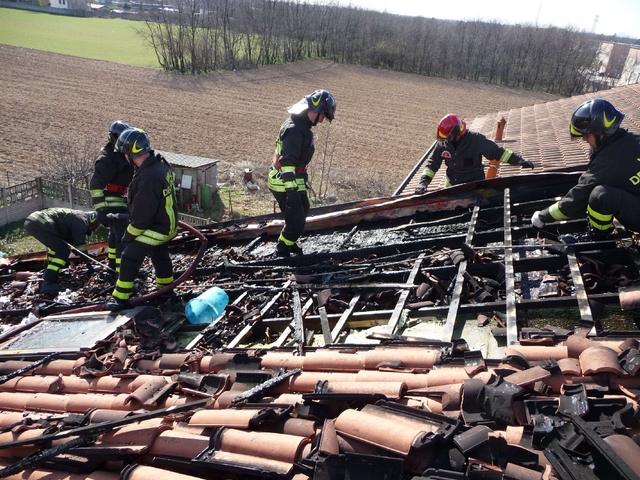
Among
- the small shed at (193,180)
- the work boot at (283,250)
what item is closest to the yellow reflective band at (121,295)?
the work boot at (283,250)

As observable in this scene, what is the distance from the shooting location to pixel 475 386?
2490 millimetres

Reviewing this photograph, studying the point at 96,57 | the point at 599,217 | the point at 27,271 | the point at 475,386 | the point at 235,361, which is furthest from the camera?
the point at 96,57

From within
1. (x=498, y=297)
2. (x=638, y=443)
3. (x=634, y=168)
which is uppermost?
(x=634, y=168)

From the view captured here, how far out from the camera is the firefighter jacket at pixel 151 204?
18.2ft

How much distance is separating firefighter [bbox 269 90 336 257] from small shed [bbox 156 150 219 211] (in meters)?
12.5

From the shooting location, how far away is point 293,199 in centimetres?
636

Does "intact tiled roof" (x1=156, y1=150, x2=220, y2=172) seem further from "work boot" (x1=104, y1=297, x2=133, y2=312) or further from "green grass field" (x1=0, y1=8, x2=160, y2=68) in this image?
"green grass field" (x1=0, y1=8, x2=160, y2=68)

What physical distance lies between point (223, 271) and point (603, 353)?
15.4ft

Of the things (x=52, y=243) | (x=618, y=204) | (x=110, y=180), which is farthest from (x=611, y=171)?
(x=52, y=243)

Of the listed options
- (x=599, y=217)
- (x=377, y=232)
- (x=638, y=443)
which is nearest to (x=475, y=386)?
(x=638, y=443)

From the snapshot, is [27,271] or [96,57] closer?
[27,271]

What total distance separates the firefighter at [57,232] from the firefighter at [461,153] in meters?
5.32

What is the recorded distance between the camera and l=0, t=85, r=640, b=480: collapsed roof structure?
7.38ft

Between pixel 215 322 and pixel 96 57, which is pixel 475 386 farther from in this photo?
pixel 96 57
